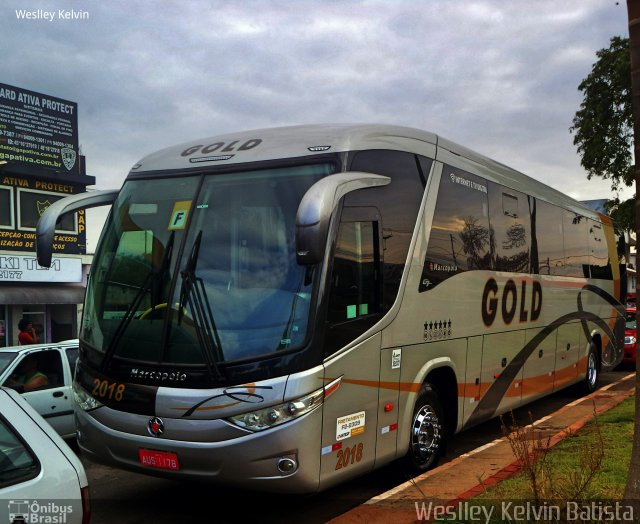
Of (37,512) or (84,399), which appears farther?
(84,399)

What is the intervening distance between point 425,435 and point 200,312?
301 cm

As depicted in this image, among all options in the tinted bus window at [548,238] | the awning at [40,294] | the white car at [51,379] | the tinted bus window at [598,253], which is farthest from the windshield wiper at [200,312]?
the awning at [40,294]

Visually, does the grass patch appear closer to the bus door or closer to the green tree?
the bus door

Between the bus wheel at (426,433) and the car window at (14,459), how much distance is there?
4262 mm

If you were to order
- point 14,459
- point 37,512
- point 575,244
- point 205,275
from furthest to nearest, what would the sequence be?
1. point 575,244
2. point 205,275
3. point 14,459
4. point 37,512

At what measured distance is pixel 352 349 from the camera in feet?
18.8

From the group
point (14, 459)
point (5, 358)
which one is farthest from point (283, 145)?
point (5, 358)

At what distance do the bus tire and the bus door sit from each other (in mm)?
8232

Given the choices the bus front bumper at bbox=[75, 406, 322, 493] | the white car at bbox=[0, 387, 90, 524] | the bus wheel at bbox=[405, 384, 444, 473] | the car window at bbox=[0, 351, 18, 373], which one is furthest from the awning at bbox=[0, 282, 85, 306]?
the white car at bbox=[0, 387, 90, 524]

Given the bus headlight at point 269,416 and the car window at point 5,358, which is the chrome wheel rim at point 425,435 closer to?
the bus headlight at point 269,416

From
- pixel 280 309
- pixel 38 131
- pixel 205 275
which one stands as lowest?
pixel 280 309

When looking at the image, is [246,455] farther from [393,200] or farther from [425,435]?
[393,200]

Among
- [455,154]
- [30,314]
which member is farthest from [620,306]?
[30,314]

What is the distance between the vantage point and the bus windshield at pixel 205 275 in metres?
5.32
